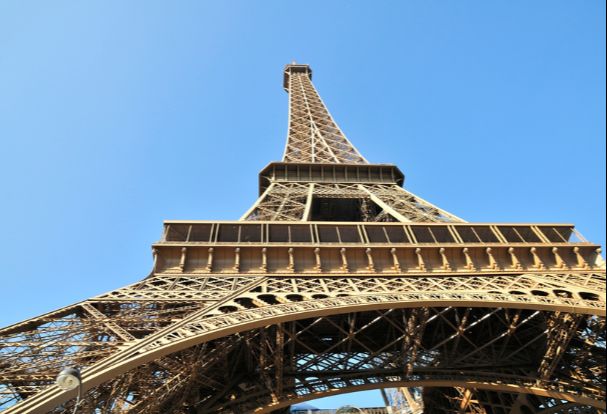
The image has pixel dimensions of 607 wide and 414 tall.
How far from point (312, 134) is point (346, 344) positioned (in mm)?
26380

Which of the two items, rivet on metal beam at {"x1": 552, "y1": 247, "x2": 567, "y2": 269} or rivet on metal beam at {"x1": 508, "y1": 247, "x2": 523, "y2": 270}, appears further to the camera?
rivet on metal beam at {"x1": 552, "y1": 247, "x2": 567, "y2": 269}

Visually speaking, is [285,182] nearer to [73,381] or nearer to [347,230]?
[347,230]

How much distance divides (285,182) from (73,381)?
23.4 m

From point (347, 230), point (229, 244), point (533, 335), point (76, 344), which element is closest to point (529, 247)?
point (533, 335)

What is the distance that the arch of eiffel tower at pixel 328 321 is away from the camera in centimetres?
1128

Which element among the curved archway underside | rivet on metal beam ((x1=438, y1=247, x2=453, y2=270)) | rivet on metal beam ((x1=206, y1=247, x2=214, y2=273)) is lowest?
the curved archway underside

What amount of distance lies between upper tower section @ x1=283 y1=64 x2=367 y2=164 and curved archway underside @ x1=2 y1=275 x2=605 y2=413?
732 inches

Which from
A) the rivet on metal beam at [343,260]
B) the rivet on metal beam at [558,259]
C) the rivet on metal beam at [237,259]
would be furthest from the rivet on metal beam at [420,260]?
the rivet on metal beam at [237,259]

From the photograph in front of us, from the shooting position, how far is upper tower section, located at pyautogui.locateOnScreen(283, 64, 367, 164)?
3675cm

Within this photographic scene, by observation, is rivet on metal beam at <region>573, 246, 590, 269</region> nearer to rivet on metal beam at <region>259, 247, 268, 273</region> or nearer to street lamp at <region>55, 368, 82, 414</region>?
rivet on metal beam at <region>259, 247, 268, 273</region>

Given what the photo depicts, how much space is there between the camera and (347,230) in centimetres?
1897

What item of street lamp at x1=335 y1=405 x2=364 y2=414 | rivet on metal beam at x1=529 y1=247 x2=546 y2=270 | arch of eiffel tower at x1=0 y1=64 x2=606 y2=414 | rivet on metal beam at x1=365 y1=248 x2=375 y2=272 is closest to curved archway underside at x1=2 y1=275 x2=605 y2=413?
arch of eiffel tower at x1=0 y1=64 x2=606 y2=414

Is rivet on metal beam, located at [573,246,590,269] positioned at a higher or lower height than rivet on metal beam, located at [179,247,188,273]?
higher

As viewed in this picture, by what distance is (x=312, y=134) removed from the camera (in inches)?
1647
